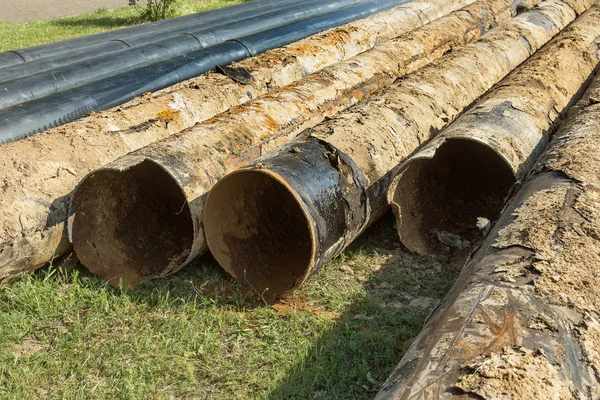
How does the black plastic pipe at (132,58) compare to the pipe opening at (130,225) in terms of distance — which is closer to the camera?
the pipe opening at (130,225)

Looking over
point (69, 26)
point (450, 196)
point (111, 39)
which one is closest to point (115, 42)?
point (111, 39)

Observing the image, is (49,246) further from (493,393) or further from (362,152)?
(493,393)

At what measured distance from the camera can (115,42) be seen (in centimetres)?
692

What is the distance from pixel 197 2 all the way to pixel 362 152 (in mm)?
12033

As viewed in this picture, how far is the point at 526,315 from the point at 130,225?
281 cm

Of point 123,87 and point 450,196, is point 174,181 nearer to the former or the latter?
point 123,87

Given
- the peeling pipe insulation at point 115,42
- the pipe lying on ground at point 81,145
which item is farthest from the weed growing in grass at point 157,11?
the pipe lying on ground at point 81,145

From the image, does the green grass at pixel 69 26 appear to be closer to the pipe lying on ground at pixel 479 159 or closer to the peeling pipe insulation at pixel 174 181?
the peeling pipe insulation at pixel 174 181

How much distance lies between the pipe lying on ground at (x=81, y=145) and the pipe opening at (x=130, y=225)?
13 cm

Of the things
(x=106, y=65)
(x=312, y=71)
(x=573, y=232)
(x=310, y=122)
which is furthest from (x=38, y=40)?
(x=573, y=232)

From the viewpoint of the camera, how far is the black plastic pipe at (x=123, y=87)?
15.0 ft

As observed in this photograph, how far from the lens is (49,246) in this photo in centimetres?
386

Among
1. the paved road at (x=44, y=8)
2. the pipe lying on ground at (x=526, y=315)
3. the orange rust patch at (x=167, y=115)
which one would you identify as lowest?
the paved road at (x=44, y=8)

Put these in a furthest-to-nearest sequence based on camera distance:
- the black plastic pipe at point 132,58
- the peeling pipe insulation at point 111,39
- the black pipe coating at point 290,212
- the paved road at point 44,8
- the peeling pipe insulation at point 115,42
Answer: the paved road at point 44,8, the peeling pipe insulation at point 111,39, the peeling pipe insulation at point 115,42, the black plastic pipe at point 132,58, the black pipe coating at point 290,212
